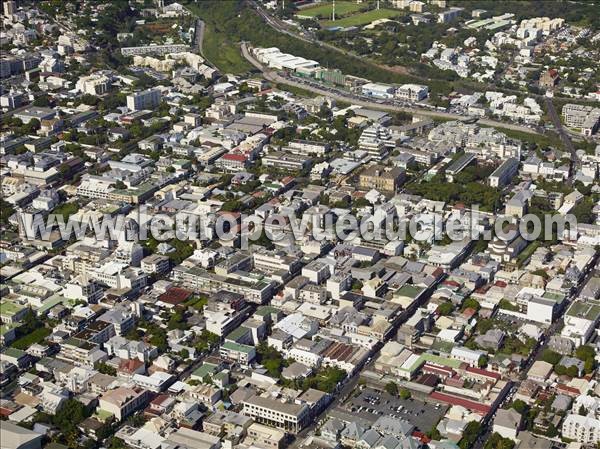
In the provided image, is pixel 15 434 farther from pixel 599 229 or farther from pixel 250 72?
pixel 250 72

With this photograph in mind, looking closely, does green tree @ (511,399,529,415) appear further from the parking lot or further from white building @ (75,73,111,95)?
white building @ (75,73,111,95)

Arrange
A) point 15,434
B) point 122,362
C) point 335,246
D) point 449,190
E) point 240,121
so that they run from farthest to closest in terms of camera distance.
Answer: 1. point 240,121
2. point 449,190
3. point 335,246
4. point 122,362
5. point 15,434

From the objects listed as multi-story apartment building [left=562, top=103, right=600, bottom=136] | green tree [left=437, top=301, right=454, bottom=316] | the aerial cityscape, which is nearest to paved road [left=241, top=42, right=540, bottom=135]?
the aerial cityscape

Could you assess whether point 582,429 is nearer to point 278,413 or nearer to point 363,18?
point 278,413

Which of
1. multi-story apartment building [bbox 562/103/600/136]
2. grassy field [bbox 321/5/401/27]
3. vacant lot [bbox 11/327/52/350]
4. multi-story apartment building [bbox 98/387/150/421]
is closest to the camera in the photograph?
multi-story apartment building [bbox 98/387/150/421]

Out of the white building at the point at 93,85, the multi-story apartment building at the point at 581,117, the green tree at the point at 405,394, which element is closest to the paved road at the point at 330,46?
the multi-story apartment building at the point at 581,117

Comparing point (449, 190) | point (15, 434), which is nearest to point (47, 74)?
point (449, 190)

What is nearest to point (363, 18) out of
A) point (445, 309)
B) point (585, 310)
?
point (445, 309)
